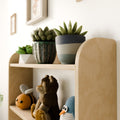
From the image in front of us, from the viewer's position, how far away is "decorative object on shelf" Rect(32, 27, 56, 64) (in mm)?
861

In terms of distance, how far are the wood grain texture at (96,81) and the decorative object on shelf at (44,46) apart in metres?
0.30

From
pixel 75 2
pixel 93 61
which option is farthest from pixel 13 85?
pixel 93 61

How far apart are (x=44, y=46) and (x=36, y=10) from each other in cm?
53

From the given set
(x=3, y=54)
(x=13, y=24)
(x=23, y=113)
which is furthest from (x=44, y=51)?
(x=3, y=54)

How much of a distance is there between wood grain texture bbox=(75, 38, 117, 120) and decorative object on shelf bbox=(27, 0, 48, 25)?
0.65 m

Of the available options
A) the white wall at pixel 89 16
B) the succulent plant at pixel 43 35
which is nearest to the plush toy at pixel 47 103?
the white wall at pixel 89 16

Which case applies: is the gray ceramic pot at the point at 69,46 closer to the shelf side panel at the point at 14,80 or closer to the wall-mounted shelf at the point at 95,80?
the wall-mounted shelf at the point at 95,80

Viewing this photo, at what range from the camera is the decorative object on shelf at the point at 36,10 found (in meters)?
1.19

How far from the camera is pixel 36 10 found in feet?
4.26

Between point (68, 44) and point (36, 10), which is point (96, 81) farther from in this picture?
point (36, 10)

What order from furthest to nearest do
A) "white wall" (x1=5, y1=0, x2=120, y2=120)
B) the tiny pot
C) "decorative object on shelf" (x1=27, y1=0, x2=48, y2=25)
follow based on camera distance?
"decorative object on shelf" (x1=27, y1=0, x2=48, y2=25), the tiny pot, "white wall" (x1=5, y1=0, x2=120, y2=120)

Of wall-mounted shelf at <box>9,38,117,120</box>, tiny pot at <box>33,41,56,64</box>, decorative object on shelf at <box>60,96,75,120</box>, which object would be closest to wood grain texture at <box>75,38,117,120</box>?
wall-mounted shelf at <box>9,38,117,120</box>

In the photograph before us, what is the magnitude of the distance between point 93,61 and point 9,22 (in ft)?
5.18

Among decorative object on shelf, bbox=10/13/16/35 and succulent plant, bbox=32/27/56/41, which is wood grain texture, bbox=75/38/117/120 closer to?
succulent plant, bbox=32/27/56/41
